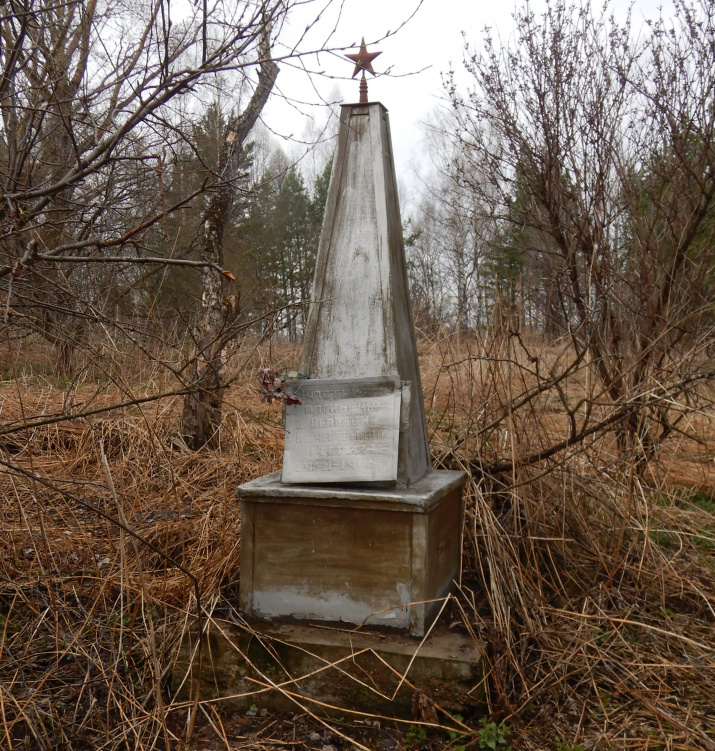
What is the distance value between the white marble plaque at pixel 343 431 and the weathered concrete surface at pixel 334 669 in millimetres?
651

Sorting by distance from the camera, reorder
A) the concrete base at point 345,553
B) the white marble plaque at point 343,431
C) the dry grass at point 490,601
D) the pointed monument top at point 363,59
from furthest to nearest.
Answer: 1. the pointed monument top at point 363,59
2. the white marble plaque at point 343,431
3. the concrete base at point 345,553
4. the dry grass at point 490,601

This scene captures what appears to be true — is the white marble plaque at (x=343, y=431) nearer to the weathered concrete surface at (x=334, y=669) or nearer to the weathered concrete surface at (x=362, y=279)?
the weathered concrete surface at (x=362, y=279)

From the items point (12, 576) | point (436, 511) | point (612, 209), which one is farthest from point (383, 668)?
point (612, 209)

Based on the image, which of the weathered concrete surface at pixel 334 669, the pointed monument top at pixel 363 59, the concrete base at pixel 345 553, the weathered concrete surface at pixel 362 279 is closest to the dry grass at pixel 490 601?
the weathered concrete surface at pixel 334 669

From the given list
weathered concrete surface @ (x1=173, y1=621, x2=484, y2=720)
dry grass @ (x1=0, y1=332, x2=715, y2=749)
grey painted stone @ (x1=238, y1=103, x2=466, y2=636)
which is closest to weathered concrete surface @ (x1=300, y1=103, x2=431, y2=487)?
grey painted stone @ (x1=238, y1=103, x2=466, y2=636)

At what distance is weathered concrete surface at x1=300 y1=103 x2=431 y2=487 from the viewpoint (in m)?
3.06

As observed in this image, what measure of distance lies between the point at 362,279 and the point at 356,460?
2.64 feet

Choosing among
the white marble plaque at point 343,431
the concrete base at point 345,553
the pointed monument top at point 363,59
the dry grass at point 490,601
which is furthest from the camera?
the pointed monument top at point 363,59

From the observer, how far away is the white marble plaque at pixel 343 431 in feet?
9.65

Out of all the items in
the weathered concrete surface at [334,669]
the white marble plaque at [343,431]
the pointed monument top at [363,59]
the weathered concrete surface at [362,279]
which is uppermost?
the pointed monument top at [363,59]

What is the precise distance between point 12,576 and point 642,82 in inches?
207

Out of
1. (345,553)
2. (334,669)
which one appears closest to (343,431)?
(345,553)

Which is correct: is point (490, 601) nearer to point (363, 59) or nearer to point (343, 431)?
point (343, 431)

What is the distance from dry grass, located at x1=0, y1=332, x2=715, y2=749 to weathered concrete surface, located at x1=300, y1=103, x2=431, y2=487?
1.35 ft
